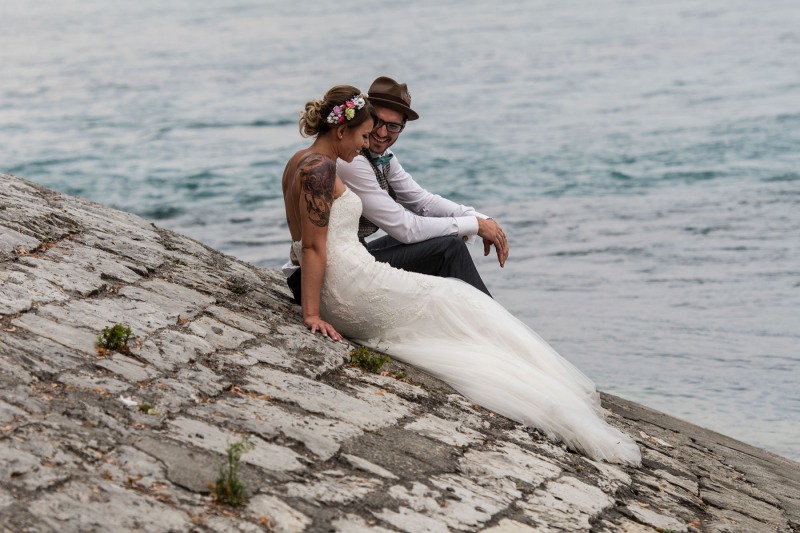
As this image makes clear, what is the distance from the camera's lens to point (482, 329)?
6.79 metres

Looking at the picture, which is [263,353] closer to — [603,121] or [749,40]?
[603,121]

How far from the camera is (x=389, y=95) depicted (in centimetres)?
723

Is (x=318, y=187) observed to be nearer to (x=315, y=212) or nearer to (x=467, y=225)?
(x=315, y=212)

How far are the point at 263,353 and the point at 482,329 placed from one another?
150cm

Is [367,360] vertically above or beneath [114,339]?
beneath

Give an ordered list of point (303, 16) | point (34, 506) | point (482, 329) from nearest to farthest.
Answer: point (34, 506), point (482, 329), point (303, 16)

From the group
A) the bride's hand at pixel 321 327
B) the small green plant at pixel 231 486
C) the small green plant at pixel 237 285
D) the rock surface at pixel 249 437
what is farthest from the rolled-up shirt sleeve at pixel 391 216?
the small green plant at pixel 231 486

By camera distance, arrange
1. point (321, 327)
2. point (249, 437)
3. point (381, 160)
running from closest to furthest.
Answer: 1. point (249, 437)
2. point (321, 327)
3. point (381, 160)

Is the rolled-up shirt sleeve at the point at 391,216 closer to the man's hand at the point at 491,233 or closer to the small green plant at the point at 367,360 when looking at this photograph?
the man's hand at the point at 491,233

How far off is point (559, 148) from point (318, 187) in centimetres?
2100

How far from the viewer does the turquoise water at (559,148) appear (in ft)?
41.0

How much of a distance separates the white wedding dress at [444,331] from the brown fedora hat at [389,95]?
2.68 feet

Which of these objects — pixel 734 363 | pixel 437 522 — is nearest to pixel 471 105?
pixel 734 363

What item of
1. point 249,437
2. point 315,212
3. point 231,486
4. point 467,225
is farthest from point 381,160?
point 231,486
